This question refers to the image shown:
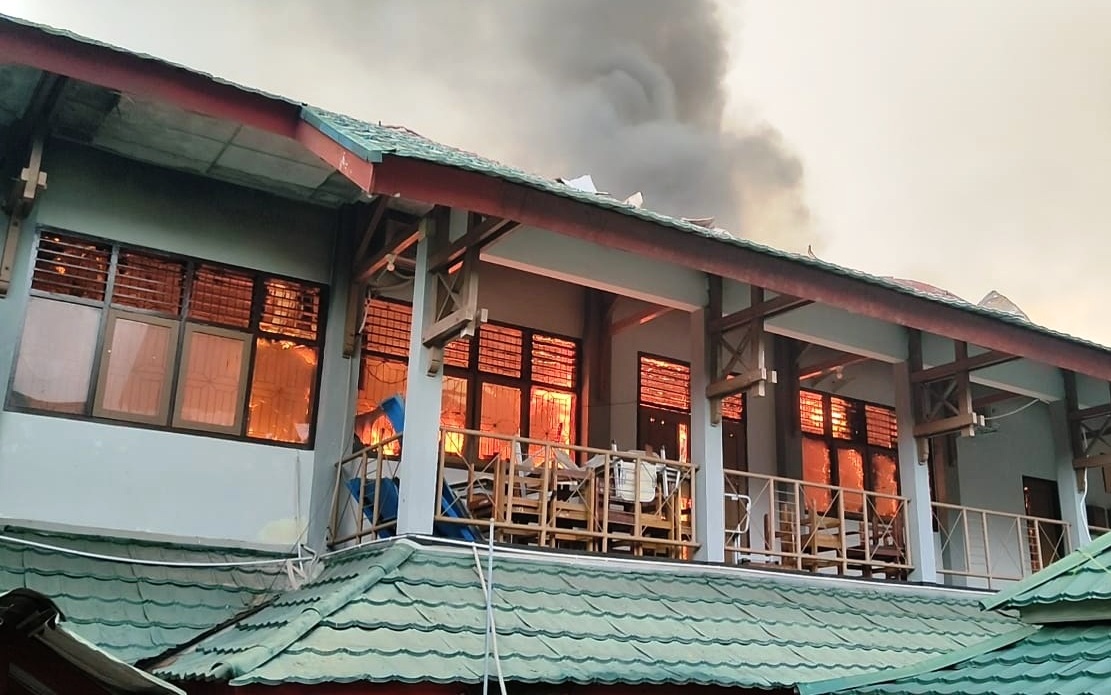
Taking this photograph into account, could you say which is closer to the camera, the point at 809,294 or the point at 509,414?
the point at 809,294

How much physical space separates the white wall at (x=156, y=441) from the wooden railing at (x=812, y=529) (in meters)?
4.60

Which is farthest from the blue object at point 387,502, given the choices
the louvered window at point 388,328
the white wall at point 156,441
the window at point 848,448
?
the window at point 848,448

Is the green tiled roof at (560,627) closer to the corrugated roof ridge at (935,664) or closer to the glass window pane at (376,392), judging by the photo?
the corrugated roof ridge at (935,664)

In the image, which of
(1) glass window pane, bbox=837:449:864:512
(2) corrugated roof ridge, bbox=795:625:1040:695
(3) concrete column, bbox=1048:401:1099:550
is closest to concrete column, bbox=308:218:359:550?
(2) corrugated roof ridge, bbox=795:625:1040:695

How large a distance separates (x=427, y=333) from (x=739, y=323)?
3.48 m

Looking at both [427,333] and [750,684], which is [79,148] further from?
[750,684]

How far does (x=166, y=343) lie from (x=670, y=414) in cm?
616

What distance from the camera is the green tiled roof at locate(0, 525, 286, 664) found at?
7.73 meters

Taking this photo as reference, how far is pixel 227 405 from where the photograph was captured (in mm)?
9602

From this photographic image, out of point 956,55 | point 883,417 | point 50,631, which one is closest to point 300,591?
point 50,631

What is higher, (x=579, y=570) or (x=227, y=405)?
(x=227, y=405)

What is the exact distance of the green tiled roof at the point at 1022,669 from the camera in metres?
5.33

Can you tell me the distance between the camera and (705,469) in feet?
33.6

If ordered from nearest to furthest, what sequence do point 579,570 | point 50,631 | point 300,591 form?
1. point 50,631
2. point 300,591
3. point 579,570
